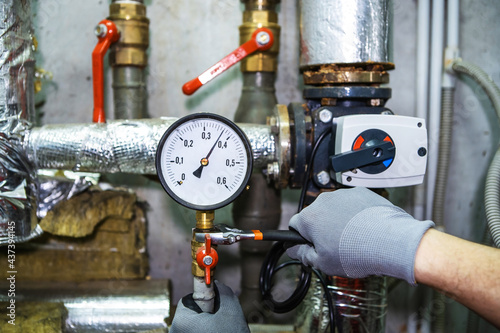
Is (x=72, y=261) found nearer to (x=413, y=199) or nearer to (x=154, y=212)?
(x=154, y=212)

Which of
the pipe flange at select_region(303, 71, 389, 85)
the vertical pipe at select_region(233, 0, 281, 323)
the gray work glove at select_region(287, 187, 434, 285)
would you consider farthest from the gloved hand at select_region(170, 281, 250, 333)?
the pipe flange at select_region(303, 71, 389, 85)

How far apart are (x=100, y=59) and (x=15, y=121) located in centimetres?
30

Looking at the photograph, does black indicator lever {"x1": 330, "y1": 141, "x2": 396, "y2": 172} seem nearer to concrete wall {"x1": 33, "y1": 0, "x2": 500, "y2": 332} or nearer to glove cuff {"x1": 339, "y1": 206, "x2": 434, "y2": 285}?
glove cuff {"x1": 339, "y1": 206, "x2": 434, "y2": 285}

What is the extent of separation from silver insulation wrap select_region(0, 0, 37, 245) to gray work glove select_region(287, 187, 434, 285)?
2.37ft

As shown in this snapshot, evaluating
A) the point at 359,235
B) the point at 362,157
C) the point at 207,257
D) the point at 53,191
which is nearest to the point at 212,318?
the point at 207,257

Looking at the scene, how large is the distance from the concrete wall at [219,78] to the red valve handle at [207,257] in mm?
655

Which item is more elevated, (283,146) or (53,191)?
(283,146)

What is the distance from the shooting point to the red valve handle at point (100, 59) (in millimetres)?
1262

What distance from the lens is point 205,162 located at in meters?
0.91

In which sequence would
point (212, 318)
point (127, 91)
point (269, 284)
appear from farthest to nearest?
point (127, 91) → point (269, 284) → point (212, 318)

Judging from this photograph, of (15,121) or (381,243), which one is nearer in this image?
(381,243)

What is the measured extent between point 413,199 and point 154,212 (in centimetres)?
89

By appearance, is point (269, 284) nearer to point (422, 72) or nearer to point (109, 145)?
point (109, 145)

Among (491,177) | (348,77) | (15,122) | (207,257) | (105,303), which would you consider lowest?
(105,303)
